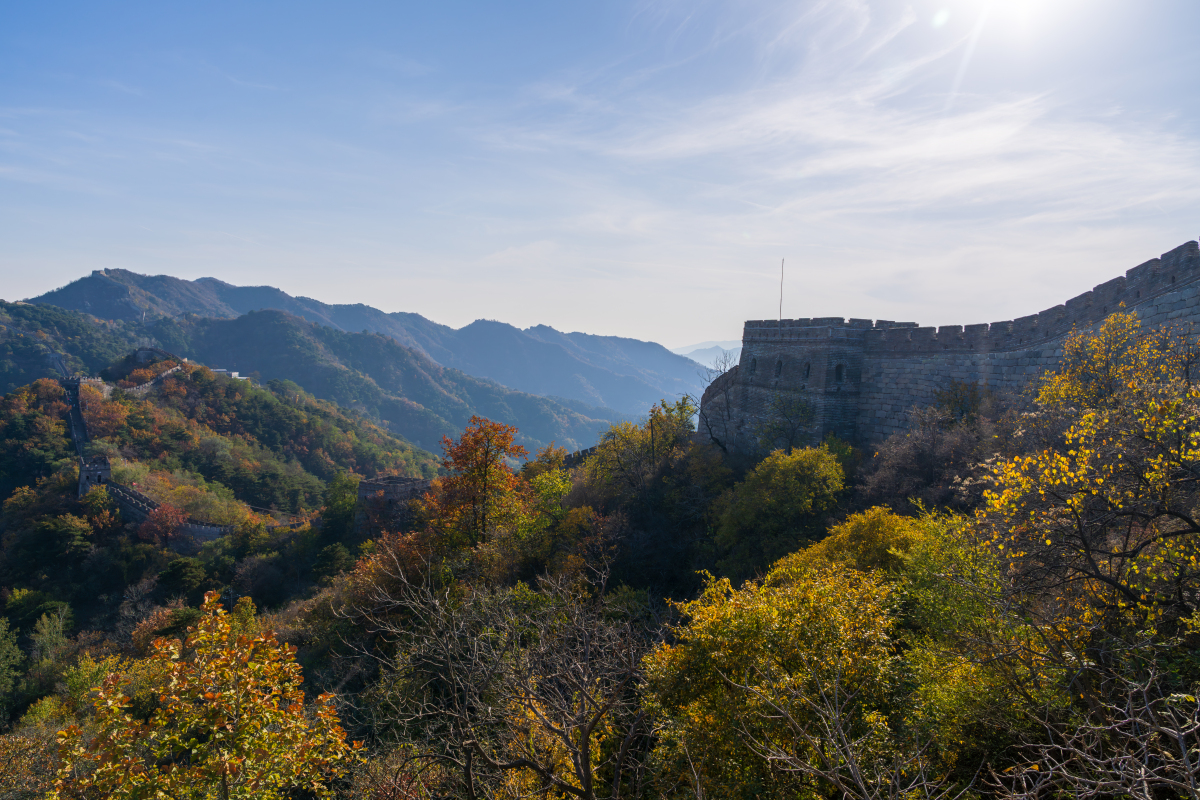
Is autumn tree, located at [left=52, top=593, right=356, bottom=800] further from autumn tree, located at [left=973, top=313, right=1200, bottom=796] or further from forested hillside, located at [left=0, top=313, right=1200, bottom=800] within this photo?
autumn tree, located at [left=973, top=313, right=1200, bottom=796]

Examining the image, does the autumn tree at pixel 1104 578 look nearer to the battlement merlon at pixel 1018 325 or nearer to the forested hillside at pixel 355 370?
the battlement merlon at pixel 1018 325

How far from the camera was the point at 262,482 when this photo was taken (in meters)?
62.1

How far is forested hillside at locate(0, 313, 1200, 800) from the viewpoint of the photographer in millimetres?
6242

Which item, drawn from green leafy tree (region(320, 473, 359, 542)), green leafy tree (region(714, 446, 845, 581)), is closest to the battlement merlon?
green leafy tree (region(714, 446, 845, 581))

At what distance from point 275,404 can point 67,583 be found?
1678 inches

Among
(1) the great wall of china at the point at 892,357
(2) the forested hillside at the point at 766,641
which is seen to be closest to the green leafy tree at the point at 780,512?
(2) the forested hillside at the point at 766,641

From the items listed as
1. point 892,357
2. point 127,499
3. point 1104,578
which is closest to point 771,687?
point 1104,578

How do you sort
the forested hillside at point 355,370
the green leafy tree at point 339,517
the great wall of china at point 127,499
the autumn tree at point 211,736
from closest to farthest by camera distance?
the autumn tree at point 211,736 < the green leafy tree at point 339,517 < the great wall of china at point 127,499 < the forested hillside at point 355,370

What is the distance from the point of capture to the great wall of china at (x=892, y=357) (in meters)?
14.0

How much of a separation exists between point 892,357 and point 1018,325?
179 inches

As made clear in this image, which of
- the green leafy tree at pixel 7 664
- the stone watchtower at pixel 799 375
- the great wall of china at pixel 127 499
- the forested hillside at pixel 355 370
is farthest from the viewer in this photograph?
the forested hillside at pixel 355 370

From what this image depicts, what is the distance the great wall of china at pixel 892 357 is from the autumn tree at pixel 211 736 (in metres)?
19.4

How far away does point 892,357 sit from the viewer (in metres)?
22.0

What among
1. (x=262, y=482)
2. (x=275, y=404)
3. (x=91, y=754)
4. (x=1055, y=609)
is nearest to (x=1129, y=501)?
(x=1055, y=609)
